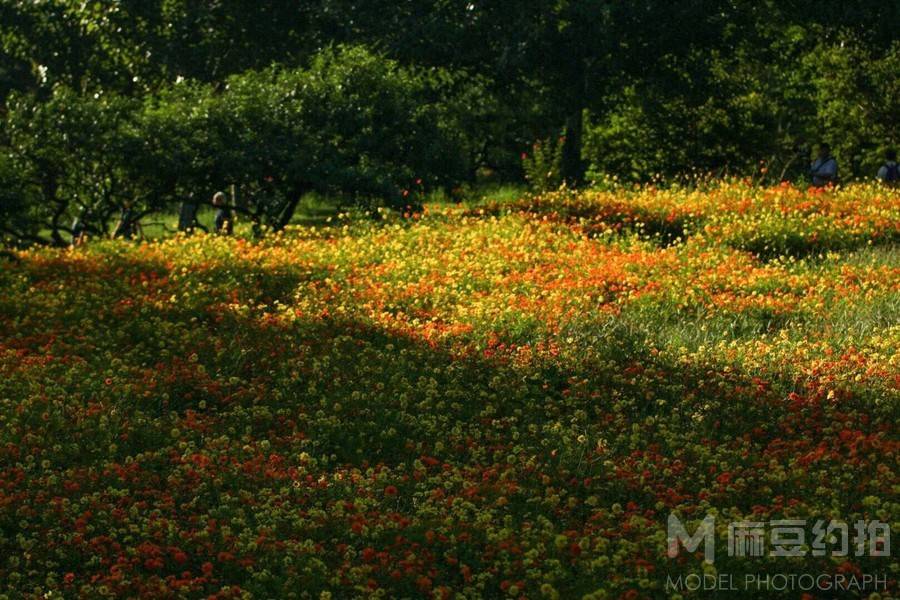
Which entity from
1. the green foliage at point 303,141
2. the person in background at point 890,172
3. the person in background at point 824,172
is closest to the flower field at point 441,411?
the green foliage at point 303,141

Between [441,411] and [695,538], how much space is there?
310 centimetres

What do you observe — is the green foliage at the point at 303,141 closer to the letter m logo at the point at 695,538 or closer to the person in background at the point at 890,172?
the person in background at the point at 890,172

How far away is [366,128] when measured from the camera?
1944cm

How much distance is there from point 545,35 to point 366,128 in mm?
6985

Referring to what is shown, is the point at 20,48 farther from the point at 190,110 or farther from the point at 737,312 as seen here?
the point at 737,312

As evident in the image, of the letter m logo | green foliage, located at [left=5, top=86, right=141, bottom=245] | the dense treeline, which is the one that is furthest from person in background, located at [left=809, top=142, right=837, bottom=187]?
the letter m logo

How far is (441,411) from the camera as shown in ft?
32.0

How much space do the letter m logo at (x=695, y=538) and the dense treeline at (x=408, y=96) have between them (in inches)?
470

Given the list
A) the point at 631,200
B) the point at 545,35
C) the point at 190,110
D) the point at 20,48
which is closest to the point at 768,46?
the point at 545,35

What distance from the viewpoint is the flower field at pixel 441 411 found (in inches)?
278
